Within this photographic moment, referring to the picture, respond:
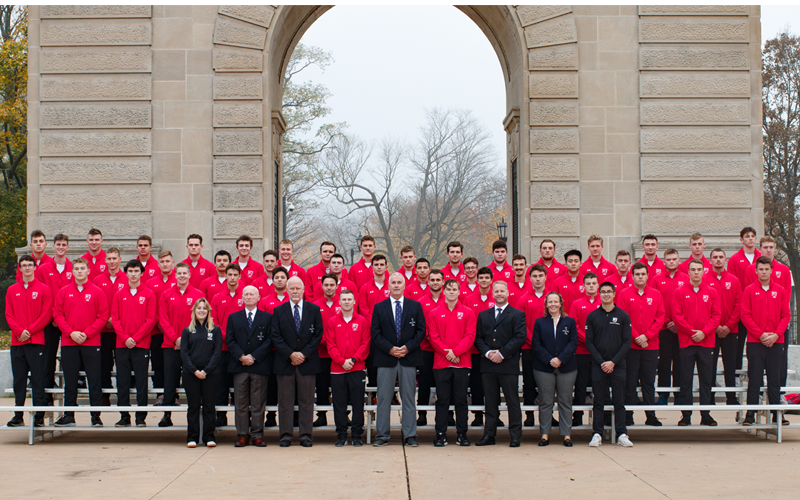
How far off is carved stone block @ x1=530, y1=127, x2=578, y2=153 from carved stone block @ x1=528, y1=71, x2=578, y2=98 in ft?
2.05

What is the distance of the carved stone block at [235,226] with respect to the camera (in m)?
13.8

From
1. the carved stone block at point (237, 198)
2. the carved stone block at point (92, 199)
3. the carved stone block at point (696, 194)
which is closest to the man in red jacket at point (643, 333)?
the carved stone block at point (696, 194)

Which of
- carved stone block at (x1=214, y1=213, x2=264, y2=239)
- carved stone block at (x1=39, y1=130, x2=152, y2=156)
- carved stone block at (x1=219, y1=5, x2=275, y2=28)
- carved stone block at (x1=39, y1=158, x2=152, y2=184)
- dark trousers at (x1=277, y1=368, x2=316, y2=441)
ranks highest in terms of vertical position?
carved stone block at (x1=219, y1=5, x2=275, y2=28)

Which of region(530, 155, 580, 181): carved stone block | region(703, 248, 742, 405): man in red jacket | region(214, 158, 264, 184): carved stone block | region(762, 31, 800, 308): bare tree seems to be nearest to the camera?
region(703, 248, 742, 405): man in red jacket

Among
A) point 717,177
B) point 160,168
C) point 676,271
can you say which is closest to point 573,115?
point 717,177

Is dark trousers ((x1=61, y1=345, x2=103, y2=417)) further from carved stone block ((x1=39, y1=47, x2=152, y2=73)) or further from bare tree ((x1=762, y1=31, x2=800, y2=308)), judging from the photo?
bare tree ((x1=762, y1=31, x2=800, y2=308))

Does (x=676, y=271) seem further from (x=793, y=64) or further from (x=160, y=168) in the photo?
(x=793, y=64)

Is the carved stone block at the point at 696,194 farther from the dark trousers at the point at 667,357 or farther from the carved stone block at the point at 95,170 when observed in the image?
the carved stone block at the point at 95,170

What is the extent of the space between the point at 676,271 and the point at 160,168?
8.81 meters

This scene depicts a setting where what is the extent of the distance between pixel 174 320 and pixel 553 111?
7787 mm

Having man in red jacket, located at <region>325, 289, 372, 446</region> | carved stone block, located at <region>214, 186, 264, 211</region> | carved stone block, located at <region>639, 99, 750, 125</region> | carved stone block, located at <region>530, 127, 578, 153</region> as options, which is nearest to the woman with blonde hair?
man in red jacket, located at <region>325, 289, 372, 446</region>

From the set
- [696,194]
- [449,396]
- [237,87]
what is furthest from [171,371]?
[696,194]

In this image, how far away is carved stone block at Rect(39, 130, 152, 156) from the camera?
13844mm

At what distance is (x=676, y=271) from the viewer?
10594mm
